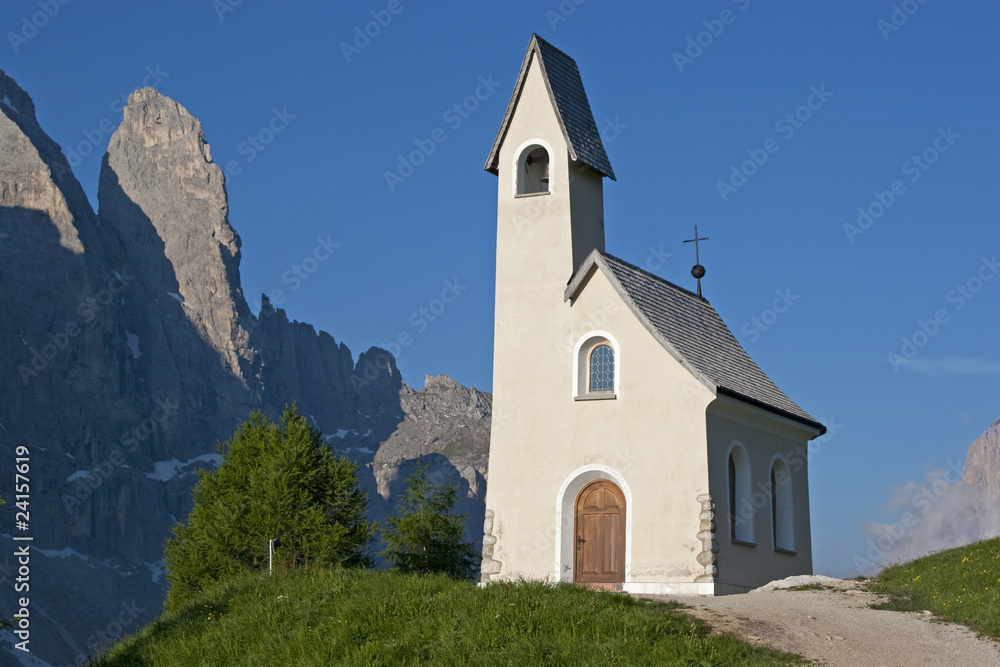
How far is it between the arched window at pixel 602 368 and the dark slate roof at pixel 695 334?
1194 millimetres

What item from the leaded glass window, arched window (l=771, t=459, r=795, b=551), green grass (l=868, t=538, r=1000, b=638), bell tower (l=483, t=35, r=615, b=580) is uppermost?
bell tower (l=483, t=35, r=615, b=580)

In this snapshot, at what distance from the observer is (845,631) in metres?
16.2

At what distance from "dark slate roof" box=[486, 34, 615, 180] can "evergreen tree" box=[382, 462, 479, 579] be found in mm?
14505

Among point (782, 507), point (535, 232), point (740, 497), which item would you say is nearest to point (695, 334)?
point (740, 497)

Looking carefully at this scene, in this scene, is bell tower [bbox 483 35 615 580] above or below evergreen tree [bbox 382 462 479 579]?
above

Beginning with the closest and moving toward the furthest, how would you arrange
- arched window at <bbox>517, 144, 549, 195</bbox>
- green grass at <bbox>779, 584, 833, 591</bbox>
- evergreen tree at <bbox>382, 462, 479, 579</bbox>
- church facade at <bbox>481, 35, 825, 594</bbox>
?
1. green grass at <bbox>779, 584, 833, 591</bbox>
2. church facade at <bbox>481, 35, 825, 594</bbox>
3. arched window at <bbox>517, 144, 549, 195</bbox>
4. evergreen tree at <bbox>382, 462, 479, 579</bbox>

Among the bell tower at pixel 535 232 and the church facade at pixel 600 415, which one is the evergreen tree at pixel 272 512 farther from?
the church facade at pixel 600 415

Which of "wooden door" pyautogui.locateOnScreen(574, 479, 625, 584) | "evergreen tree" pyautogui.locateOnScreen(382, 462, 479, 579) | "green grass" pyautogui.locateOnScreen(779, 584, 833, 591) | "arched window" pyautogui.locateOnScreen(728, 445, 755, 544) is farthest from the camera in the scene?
"evergreen tree" pyautogui.locateOnScreen(382, 462, 479, 579)

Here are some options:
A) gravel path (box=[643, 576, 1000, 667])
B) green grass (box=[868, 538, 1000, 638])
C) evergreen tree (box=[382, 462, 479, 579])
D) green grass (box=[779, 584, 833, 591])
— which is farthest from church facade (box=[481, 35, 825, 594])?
evergreen tree (box=[382, 462, 479, 579])

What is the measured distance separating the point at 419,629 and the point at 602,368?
9.95 metres

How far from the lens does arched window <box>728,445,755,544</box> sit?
2447 centimetres

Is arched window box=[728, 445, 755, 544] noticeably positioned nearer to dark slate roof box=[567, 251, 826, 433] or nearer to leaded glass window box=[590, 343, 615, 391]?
dark slate roof box=[567, 251, 826, 433]

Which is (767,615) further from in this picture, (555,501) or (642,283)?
(642,283)

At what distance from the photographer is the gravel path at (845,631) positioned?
1475 centimetres
